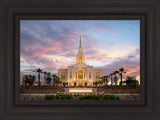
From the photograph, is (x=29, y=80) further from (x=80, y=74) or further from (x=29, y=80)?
(x=80, y=74)

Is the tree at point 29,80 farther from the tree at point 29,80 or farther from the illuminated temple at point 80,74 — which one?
the illuminated temple at point 80,74

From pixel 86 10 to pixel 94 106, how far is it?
1166 millimetres

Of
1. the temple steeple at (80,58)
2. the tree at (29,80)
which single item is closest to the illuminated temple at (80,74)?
the temple steeple at (80,58)

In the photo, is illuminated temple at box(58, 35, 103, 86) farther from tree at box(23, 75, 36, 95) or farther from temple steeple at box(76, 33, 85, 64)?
tree at box(23, 75, 36, 95)

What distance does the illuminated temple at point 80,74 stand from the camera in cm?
2448

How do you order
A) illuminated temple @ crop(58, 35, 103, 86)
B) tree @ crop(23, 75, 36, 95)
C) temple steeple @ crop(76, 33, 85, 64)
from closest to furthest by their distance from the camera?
tree @ crop(23, 75, 36, 95), illuminated temple @ crop(58, 35, 103, 86), temple steeple @ crop(76, 33, 85, 64)

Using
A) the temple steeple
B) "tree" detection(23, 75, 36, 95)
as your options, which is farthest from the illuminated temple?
"tree" detection(23, 75, 36, 95)

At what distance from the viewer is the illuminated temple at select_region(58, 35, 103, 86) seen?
2448 centimetres
